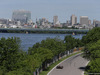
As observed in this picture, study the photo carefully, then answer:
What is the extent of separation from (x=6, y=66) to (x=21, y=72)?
10.3ft

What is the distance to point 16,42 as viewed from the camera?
28.6m

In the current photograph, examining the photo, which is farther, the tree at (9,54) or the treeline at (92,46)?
the treeline at (92,46)

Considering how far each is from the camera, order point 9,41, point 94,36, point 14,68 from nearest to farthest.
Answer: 1. point 14,68
2. point 9,41
3. point 94,36

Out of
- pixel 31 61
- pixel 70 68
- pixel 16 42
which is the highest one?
pixel 16 42

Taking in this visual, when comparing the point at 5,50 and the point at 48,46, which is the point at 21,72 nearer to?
the point at 5,50

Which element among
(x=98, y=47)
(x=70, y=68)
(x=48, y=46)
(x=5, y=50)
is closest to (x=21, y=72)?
(x=5, y=50)

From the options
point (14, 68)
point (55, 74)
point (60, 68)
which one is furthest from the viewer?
point (60, 68)

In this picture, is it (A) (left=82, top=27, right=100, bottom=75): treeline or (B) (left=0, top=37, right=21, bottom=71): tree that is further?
(A) (left=82, top=27, right=100, bottom=75): treeline

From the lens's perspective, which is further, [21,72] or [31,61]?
[31,61]

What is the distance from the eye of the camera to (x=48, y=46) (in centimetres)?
4619

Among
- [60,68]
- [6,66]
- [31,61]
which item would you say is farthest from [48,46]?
[6,66]

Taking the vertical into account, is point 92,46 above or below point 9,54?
below

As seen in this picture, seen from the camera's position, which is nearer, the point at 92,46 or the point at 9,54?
the point at 9,54

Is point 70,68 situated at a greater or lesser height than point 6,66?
lesser
